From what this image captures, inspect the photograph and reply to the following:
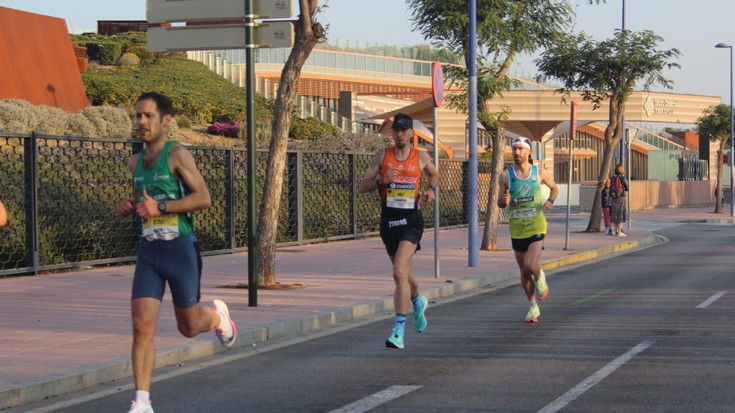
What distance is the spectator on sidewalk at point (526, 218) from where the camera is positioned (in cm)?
1280

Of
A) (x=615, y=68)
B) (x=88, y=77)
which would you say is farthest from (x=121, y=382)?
(x=88, y=77)

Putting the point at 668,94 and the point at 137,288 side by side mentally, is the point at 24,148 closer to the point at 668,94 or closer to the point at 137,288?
the point at 137,288

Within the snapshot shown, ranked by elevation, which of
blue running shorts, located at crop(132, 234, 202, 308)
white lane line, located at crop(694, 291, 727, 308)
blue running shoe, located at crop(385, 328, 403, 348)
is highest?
blue running shorts, located at crop(132, 234, 202, 308)

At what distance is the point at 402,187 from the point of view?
10.9 meters

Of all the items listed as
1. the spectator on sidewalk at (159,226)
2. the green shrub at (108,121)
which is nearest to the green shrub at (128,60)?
the green shrub at (108,121)

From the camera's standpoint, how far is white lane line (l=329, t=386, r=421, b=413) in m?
7.82

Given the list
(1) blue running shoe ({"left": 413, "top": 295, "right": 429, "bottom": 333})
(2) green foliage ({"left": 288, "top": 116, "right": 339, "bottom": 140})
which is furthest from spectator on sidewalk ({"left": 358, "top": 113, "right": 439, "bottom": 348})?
(2) green foliage ({"left": 288, "top": 116, "right": 339, "bottom": 140})

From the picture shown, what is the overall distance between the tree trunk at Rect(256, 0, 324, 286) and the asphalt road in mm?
2369

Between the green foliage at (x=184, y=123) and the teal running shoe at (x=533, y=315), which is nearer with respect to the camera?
the teal running shoe at (x=533, y=315)

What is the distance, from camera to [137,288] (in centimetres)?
741

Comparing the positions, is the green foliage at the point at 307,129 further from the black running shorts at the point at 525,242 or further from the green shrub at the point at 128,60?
the black running shorts at the point at 525,242

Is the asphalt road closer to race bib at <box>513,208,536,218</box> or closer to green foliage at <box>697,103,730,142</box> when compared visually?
race bib at <box>513,208,536,218</box>

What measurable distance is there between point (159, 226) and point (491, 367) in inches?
133

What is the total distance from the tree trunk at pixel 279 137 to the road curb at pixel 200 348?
76.2 inches
